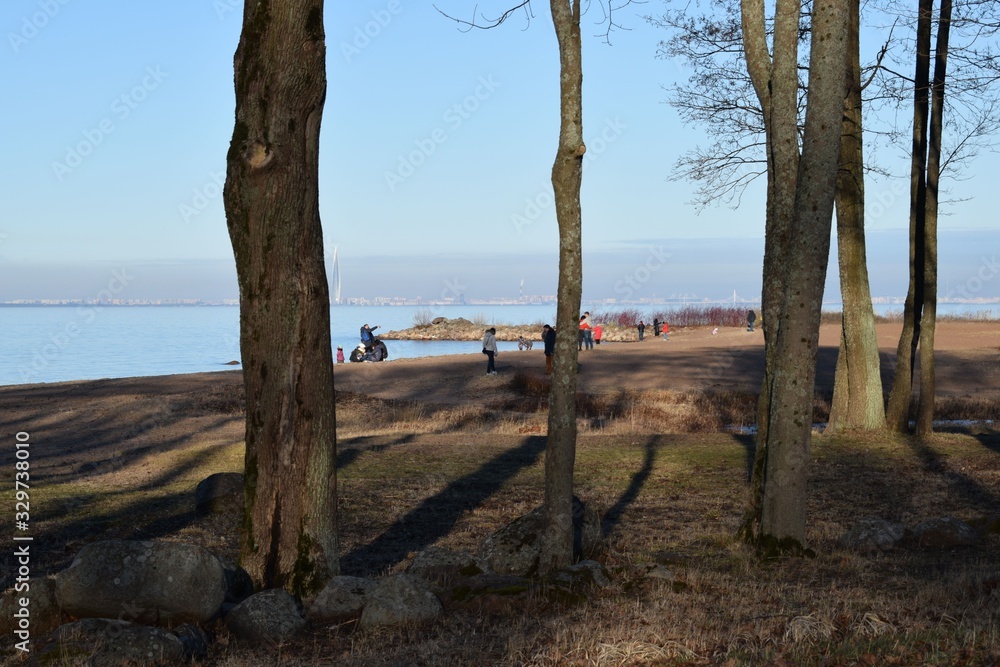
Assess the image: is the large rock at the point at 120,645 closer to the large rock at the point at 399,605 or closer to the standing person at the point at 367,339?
the large rock at the point at 399,605

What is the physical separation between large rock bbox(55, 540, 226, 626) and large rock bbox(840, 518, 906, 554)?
5945 millimetres

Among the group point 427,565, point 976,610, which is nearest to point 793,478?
point 976,610

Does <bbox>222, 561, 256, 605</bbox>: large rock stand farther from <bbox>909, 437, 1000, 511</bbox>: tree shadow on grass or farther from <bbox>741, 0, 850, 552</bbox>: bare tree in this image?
<bbox>909, 437, 1000, 511</bbox>: tree shadow on grass

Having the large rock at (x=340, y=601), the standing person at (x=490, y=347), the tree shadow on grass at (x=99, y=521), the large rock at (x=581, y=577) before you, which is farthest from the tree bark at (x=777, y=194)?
the standing person at (x=490, y=347)

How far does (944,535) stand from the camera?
31.1 ft

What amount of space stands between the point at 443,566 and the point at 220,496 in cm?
482

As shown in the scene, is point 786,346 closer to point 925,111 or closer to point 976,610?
point 976,610

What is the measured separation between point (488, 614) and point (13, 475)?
11771mm

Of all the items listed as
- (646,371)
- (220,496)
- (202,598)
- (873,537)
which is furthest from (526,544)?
(646,371)

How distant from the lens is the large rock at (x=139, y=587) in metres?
6.89

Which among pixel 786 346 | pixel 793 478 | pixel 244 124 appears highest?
pixel 244 124

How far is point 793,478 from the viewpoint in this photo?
8859 millimetres

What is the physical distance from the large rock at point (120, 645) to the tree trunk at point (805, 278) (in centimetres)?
517

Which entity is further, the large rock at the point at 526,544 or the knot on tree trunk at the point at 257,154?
the large rock at the point at 526,544
